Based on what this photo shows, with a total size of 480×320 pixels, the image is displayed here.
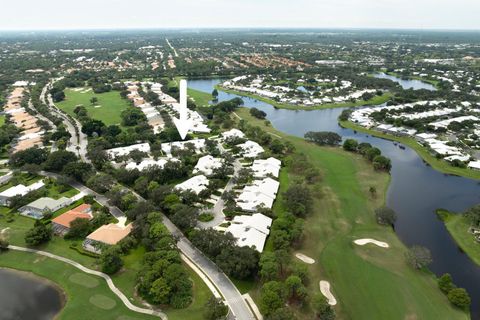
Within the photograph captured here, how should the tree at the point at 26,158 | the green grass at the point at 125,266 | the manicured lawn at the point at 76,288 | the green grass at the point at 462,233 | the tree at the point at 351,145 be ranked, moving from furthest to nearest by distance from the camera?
the tree at the point at 351,145, the tree at the point at 26,158, the green grass at the point at 462,233, the green grass at the point at 125,266, the manicured lawn at the point at 76,288

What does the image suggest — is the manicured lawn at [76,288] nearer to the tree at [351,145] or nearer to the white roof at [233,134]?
the white roof at [233,134]

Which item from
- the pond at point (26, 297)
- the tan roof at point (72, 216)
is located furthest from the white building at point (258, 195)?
the pond at point (26, 297)

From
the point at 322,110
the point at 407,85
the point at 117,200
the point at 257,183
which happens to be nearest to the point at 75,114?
the point at 117,200

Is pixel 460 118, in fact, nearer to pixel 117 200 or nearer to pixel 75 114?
pixel 117 200

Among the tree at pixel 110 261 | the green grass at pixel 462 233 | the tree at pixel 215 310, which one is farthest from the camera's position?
the green grass at pixel 462 233

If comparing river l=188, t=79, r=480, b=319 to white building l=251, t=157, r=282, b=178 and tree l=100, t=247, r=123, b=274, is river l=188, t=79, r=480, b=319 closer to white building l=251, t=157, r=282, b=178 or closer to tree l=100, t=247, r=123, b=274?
white building l=251, t=157, r=282, b=178

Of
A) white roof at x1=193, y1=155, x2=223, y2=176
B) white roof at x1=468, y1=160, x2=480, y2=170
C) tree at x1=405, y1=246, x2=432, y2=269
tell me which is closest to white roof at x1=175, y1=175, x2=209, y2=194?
white roof at x1=193, y1=155, x2=223, y2=176

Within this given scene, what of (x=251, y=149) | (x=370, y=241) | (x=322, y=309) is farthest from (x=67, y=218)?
(x=370, y=241)
